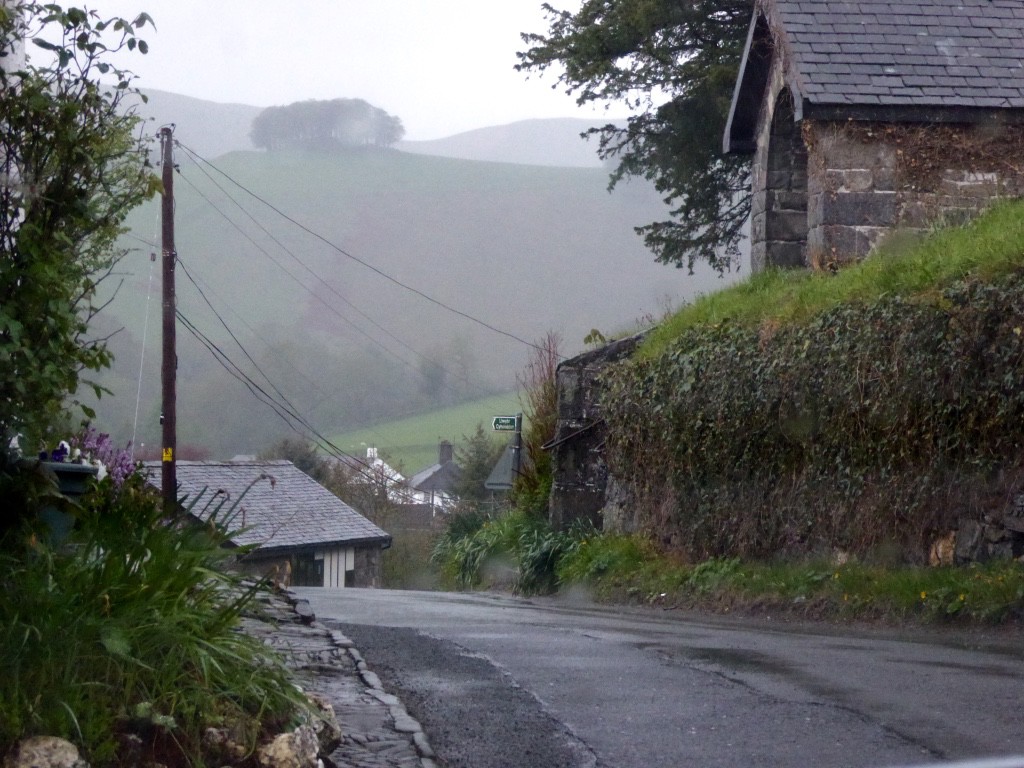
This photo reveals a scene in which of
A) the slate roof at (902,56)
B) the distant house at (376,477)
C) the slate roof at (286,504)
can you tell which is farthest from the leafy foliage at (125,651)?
the distant house at (376,477)

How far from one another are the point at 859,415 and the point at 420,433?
55988mm

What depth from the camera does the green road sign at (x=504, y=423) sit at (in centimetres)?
2508

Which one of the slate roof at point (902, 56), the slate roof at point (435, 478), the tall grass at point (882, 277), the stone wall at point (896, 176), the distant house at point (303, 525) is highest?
the slate roof at point (902, 56)

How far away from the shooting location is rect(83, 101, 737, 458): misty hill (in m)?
61.5

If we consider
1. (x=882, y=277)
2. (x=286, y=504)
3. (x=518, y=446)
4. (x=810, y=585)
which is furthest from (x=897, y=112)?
(x=286, y=504)

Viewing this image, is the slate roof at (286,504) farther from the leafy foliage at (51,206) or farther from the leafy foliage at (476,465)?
the leafy foliage at (51,206)

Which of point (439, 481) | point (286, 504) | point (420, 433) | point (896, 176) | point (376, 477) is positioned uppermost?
point (896, 176)

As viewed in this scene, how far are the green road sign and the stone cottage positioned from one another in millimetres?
9328

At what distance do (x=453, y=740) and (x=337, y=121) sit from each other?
9818cm

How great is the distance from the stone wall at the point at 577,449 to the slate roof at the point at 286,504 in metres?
15.4

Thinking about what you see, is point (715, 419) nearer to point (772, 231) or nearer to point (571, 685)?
point (772, 231)

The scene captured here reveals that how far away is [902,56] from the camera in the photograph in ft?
53.6

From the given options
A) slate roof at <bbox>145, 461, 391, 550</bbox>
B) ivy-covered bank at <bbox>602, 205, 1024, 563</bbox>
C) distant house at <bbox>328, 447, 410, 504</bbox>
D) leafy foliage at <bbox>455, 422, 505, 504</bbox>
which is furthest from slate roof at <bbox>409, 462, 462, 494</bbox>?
ivy-covered bank at <bbox>602, 205, 1024, 563</bbox>

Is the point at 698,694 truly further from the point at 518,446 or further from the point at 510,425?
the point at 518,446
